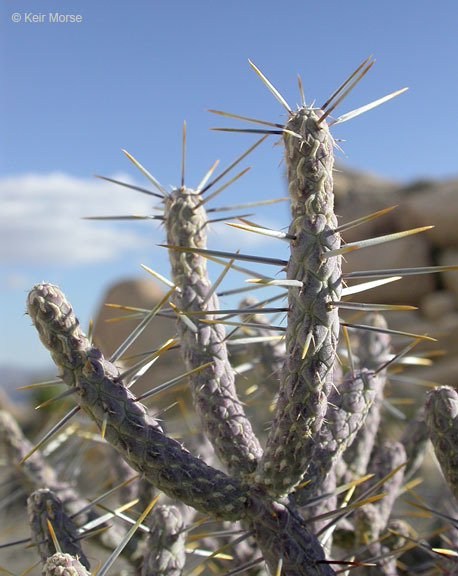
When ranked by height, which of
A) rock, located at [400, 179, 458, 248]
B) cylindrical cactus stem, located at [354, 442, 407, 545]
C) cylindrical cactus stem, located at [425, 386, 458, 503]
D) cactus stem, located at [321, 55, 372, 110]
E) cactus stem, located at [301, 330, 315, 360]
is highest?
rock, located at [400, 179, 458, 248]

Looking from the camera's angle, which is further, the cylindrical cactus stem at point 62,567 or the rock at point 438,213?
the rock at point 438,213

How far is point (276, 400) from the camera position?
174 centimetres

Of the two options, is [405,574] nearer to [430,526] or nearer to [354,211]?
[430,526]

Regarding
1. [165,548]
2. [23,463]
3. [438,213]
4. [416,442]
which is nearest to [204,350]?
[165,548]

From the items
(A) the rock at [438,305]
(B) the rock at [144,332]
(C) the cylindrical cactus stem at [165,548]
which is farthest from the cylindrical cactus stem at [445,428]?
(A) the rock at [438,305]

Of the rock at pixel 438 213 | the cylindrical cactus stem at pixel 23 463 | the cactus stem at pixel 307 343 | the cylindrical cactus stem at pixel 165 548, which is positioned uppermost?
the rock at pixel 438 213

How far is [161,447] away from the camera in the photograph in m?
1.59

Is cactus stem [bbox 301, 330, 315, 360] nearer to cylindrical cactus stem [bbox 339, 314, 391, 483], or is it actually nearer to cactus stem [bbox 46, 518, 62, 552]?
cactus stem [bbox 46, 518, 62, 552]

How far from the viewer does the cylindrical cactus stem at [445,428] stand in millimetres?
1815

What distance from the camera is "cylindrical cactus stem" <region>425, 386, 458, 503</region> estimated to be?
182cm

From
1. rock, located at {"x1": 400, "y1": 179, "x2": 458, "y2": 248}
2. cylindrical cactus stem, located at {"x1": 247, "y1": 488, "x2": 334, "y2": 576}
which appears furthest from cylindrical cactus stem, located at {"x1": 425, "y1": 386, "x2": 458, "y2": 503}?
rock, located at {"x1": 400, "y1": 179, "x2": 458, "y2": 248}

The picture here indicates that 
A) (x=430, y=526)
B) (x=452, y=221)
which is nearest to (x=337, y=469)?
(x=430, y=526)

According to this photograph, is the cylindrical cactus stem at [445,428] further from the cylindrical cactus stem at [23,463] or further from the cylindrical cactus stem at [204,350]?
the cylindrical cactus stem at [23,463]

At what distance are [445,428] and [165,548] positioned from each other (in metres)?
0.99
